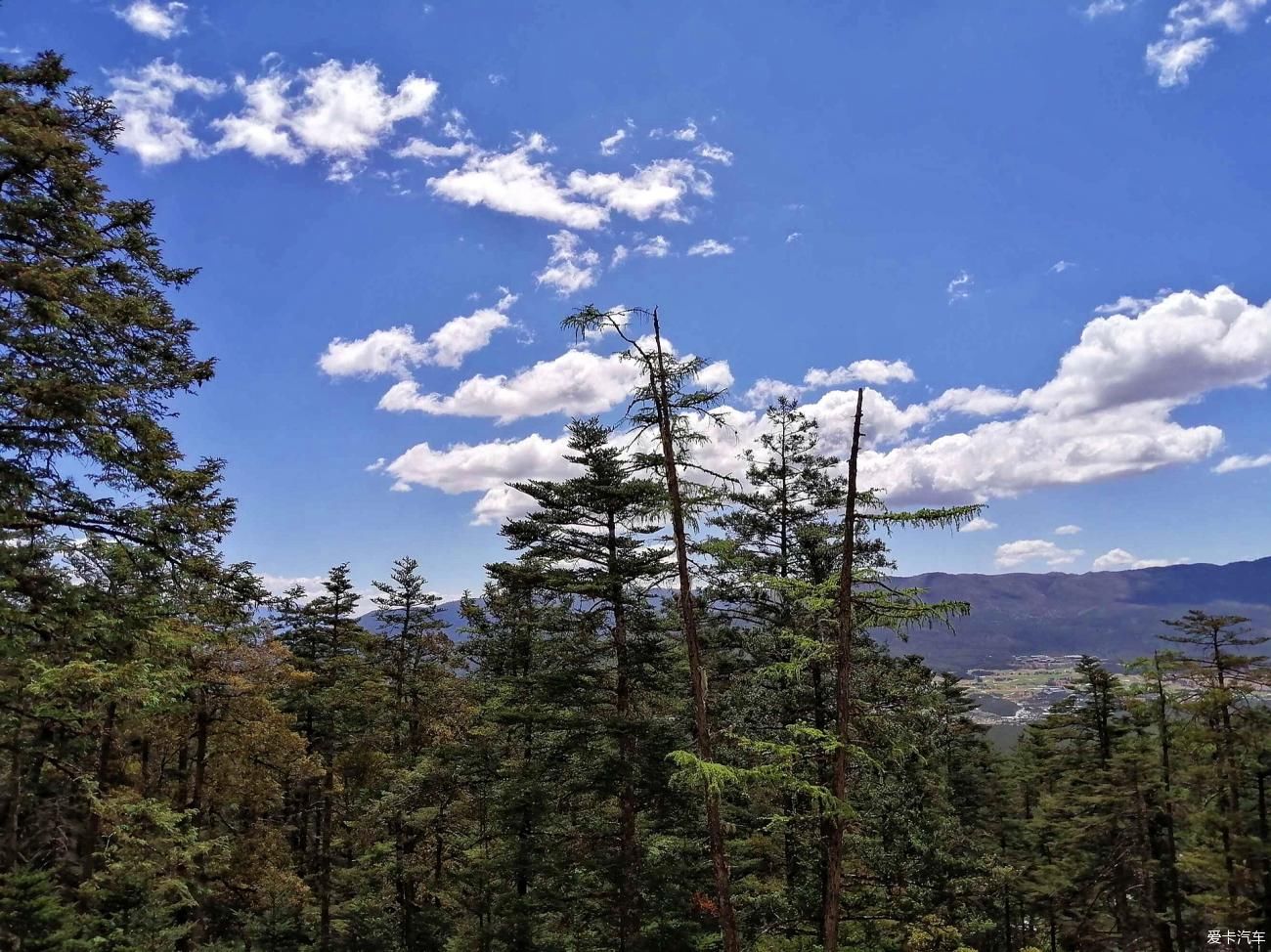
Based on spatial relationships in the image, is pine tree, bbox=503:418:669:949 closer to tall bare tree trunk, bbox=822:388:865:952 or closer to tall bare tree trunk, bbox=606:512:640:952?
tall bare tree trunk, bbox=606:512:640:952

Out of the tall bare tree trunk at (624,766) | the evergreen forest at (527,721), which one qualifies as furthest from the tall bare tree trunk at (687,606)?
the tall bare tree trunk at (624,766)

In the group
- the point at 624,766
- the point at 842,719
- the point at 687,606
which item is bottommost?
the point at 624,766

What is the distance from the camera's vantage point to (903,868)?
1602 cm

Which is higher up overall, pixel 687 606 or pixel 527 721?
pixel 687 606

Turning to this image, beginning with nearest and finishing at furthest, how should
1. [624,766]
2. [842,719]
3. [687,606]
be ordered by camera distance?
[842,719]
[687,606]
[624,766]

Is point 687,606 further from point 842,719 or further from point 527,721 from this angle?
point 527,721

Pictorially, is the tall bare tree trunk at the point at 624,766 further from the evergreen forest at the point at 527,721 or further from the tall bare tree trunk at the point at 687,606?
the tall bare tree trunk at the point at 687,606

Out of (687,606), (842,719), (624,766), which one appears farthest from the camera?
(624,766)

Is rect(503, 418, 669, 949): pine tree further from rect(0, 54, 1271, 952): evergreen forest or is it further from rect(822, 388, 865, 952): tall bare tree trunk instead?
rect(822, 388, 865, 952): tall bare tree trunk

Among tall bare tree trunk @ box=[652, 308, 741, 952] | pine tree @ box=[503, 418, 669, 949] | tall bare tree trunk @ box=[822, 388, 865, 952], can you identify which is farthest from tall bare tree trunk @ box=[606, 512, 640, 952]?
tall bare tree trunk @ box=[822, 388, 865, 952]

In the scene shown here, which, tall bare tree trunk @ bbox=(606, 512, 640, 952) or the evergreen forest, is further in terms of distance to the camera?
tall bare tree trunk @ bbox=(606, 512, 640, 952)

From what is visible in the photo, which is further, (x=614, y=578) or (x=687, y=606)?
(x=614, y=578)

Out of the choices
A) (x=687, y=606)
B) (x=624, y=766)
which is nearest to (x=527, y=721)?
(x=624, y=766)

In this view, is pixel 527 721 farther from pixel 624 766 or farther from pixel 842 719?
pixel 842 719
